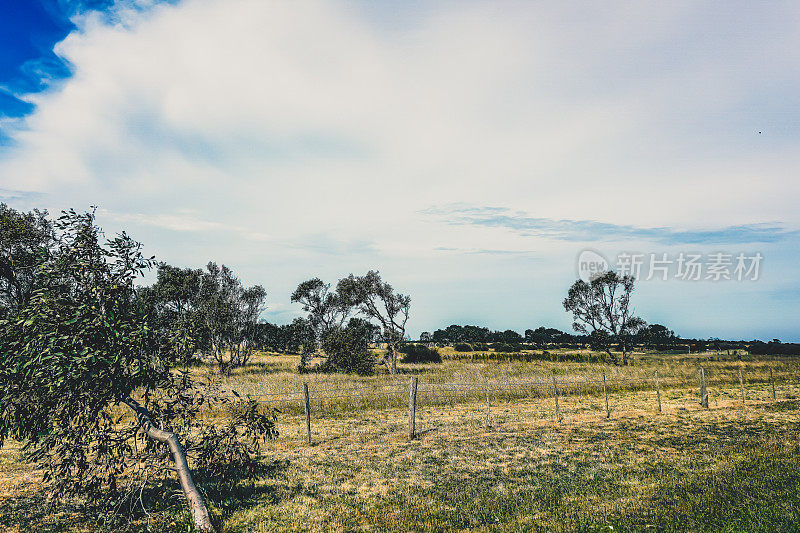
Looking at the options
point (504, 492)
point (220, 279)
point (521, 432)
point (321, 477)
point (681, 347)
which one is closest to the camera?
point (504, 492)

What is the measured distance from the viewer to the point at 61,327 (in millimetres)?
8664

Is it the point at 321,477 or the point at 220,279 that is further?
the point at 220,279

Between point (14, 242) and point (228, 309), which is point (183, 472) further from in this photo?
point (228, 309)

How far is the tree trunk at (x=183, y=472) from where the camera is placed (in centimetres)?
884

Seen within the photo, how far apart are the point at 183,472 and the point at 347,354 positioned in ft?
147

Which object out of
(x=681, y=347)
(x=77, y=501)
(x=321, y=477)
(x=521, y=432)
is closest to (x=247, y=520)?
(x=321, y=477)

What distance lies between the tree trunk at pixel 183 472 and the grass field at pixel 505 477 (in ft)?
2.05

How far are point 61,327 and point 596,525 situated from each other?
36.2 feet

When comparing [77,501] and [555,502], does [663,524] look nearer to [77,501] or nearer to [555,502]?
[555,502]

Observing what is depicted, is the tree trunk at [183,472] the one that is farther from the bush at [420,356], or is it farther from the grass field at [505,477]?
the bush at [420,356]

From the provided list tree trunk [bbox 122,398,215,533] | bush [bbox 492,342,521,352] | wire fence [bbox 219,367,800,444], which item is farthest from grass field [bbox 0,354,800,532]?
bush [bbox 492,342,521,352]

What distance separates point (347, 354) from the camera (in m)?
53.4

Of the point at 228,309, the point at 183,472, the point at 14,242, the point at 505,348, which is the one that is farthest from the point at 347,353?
the point at 505,348

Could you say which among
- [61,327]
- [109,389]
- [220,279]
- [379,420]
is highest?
[220,279]
